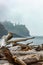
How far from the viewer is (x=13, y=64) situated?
8414 millimetres

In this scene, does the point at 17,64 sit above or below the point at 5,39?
below

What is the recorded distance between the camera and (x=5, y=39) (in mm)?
11586

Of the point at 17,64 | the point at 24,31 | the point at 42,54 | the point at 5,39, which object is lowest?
the point at 17,64

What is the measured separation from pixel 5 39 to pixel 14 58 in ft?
11.0

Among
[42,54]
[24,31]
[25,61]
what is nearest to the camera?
→ [25,61]

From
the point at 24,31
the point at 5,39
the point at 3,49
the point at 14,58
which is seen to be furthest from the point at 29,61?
the point at 24,31

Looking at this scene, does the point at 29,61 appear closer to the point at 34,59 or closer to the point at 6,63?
the point at 34,59

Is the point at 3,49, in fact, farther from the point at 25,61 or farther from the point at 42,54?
the point at 42,54

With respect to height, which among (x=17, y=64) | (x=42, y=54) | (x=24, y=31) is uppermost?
(x=24, y=31)

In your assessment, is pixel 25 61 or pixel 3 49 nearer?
pixel 3 49

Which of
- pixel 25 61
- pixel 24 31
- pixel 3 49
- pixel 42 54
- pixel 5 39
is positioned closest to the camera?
pixel 3 49

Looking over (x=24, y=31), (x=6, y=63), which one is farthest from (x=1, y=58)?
(x=24, y=31)

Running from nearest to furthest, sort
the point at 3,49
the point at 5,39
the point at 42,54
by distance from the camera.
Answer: the point at 3,49 < the point at 42,54 < the point at 5,39

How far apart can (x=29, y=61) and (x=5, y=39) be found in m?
3.18
